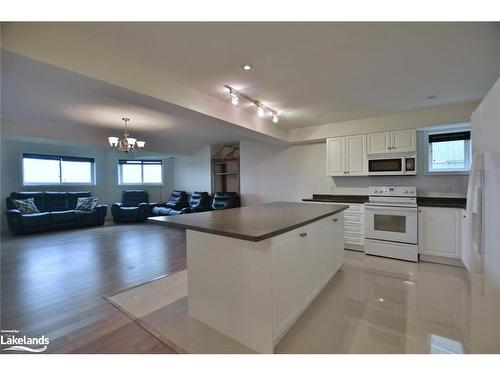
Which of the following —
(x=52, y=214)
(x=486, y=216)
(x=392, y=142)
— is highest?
(x=392, y=142)

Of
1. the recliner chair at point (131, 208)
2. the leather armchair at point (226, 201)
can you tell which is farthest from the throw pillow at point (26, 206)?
the leather armchair at point (226, 201)

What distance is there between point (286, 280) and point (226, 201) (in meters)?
4.84

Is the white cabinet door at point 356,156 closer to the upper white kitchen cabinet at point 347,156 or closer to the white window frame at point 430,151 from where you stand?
the upper white kitchen cabinet at point 347,156

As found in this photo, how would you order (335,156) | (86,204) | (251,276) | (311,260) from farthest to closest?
(86,204) → (335,156) → (311,260) → (251,276)

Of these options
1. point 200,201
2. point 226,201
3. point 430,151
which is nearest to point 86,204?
point 200,201

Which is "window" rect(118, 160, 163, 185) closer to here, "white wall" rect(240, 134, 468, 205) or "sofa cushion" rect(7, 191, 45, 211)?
"sofa cushion" rect(7, 191, 45, 211)

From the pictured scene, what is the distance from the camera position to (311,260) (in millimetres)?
2402

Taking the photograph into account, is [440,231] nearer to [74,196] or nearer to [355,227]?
[355,227]

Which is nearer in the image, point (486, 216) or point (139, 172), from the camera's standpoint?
point (486, 216)

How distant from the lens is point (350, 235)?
14.2ft

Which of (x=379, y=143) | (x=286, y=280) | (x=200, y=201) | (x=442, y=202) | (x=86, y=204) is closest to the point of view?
(x=286, y=280)

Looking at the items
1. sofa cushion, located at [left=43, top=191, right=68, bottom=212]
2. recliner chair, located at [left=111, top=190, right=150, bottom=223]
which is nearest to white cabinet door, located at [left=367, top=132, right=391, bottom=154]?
recliner chair, located at [left=111, top=190, right=150, bottom=223]

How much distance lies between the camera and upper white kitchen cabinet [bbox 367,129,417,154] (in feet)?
13.0
